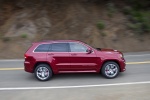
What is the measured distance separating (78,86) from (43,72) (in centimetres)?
192

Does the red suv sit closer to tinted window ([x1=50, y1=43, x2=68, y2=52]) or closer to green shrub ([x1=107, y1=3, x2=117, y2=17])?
tinted window ([x1=50, y1=43, x2=68, y2=52])

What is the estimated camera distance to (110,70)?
12.2 meters

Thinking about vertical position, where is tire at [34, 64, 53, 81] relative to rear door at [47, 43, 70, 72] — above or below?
below

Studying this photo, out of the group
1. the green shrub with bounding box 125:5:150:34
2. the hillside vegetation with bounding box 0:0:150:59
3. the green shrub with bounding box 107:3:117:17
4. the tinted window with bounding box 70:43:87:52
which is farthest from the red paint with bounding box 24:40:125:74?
the green shrub with bounding box 107:3:117:17

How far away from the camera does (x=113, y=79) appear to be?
12.0 metres

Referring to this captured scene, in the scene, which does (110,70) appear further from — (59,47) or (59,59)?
(59,47)

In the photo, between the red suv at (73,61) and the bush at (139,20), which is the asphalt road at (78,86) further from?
the bush at (139,20)

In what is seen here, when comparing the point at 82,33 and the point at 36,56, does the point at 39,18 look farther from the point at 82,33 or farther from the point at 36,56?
the point at 36,56

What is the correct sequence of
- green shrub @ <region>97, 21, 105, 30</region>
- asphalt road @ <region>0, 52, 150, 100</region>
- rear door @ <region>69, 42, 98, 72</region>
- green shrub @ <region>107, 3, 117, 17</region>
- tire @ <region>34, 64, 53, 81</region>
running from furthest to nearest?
green shrub @ <region>107, 3, 117, 17</region> → green shrub @ <region>97, 21, 105, 30</region> → tire @ <region>34, 64, 53, 81</region> → rear door @ <region>69, 42, 98, 72</region> → asphalt road @ <region>0, 52, 150, 100</region>

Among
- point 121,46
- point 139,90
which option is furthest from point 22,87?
point 121,46

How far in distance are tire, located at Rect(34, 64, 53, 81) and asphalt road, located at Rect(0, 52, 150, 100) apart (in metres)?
0.22

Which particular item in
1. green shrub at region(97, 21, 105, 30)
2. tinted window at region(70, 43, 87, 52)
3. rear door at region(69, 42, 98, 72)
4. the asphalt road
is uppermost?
green shrub at region(97, 21, 105, 30)

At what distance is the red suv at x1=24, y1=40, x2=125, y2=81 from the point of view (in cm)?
1212

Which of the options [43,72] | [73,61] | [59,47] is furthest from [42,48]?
[73,61]
